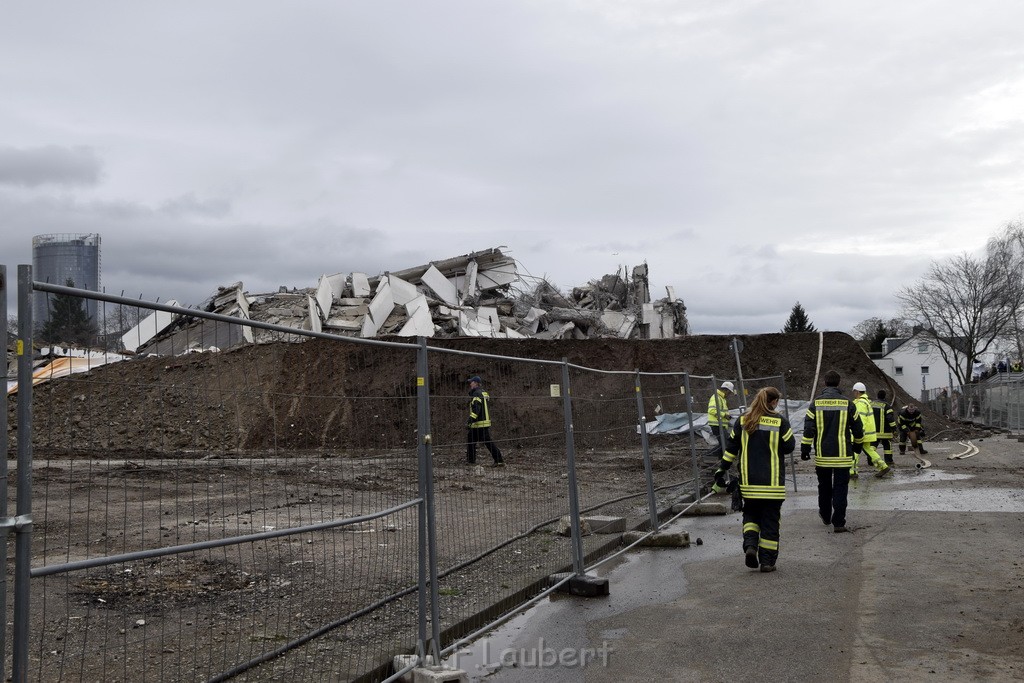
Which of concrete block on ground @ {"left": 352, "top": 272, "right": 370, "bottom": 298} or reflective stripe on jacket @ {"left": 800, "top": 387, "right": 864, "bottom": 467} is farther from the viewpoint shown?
concrete block on ground @ {"left": 352, "top": 272, "right": 370, "bottom": 298}

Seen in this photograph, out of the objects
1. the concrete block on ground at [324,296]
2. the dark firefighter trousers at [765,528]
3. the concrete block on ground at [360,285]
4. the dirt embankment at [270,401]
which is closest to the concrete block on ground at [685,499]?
the dirt embankment at [270,401]

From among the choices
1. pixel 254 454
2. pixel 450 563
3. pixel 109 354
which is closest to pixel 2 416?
pixel 109 354

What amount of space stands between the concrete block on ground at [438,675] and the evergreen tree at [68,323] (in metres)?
2.88

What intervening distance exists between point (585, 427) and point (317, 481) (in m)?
4.71

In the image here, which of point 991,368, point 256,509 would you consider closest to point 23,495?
point 256,509

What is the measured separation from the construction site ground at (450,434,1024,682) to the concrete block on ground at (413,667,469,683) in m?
0.42

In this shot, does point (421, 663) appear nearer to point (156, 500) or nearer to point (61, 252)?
point (156, 500)

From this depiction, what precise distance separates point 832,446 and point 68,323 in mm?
9771

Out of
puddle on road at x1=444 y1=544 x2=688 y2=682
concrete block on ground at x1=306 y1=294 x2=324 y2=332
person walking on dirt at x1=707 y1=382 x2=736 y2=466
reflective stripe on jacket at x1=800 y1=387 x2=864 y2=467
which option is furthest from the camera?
concrete block on ground at x1=306 y1=294 x2=324 y2=332

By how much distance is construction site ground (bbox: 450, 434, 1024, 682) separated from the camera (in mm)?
5984

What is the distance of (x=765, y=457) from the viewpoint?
898 centimetres

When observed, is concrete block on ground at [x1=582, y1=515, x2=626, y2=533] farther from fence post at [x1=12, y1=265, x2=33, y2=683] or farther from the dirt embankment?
fence post at [x1=12, y1=265, x2=33, y2=683]

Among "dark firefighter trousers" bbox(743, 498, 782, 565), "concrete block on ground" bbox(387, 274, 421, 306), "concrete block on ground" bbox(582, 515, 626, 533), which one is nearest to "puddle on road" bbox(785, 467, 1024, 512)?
"concrete block on ground" bbox(582, 515, 626, 533)

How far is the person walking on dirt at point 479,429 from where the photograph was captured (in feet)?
21.2
